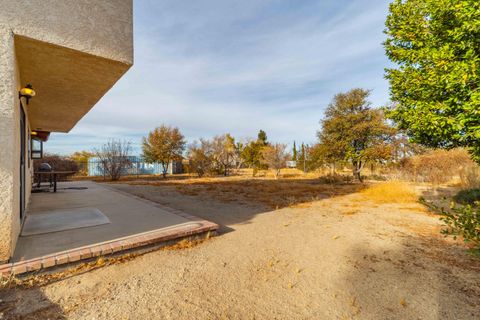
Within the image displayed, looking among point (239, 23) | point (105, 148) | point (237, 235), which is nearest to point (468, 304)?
point (237, 235)

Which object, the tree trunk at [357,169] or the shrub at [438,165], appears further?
the tree trunk at [357,169]

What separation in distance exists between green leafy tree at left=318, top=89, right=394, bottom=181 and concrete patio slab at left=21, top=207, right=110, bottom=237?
43.4 ft

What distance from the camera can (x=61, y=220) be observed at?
13.0 ft

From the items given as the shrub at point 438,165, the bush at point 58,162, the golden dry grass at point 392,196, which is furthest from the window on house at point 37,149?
the shrub at point 438,165

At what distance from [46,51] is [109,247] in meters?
2.66

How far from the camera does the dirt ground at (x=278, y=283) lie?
Result: 1863mm

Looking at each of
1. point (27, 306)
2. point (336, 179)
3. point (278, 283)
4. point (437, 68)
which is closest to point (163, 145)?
point (336, 179)

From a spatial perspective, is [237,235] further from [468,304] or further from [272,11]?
[272,11]

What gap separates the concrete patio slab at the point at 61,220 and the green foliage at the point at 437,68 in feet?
20.8

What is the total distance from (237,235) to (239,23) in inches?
355

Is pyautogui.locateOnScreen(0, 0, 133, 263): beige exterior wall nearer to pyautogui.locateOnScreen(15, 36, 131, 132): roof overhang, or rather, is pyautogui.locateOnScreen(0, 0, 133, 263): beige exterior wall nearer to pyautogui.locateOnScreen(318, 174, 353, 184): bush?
pyautogui.locateOnScreen(15, 36, 131, 132): roof overhang

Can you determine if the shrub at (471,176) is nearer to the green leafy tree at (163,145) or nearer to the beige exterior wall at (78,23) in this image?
the beige exterior wall at (78,23)

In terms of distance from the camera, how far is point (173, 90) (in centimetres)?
1405

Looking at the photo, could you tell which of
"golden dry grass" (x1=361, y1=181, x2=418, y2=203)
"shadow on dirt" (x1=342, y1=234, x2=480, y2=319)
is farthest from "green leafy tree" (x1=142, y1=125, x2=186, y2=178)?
"shadow on dirt" (x1=342, y1=234, x2=480, y2=319)
